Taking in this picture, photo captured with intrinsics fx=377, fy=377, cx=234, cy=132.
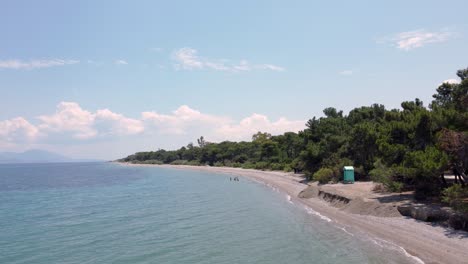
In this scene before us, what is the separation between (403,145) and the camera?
38.0m

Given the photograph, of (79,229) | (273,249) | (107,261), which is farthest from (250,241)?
(79,229)

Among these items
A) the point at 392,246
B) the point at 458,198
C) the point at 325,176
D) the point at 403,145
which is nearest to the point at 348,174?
the point at 325,176

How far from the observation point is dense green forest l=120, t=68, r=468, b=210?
29.2 meters

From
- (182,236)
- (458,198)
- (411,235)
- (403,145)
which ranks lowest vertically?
(182,236)

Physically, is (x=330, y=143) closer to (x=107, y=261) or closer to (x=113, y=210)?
(x=113, y=210)

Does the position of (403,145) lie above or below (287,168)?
above

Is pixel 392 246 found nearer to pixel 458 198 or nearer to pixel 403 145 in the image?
pixel 458 198

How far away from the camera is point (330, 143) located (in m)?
65.4

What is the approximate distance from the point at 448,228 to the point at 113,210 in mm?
34170

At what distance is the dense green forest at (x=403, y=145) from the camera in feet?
95.8

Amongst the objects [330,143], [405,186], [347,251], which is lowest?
[347,251]

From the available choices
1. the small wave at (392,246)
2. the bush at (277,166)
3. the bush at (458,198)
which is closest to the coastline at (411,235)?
the small wave at (392,246)

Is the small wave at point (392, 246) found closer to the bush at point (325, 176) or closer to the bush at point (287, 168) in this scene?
the bush at point (325, 176)

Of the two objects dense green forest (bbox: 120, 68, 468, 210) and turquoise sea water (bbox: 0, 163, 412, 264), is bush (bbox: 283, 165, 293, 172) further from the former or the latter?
turquoise sea water (bbox: 0, 163, 412, 264)
